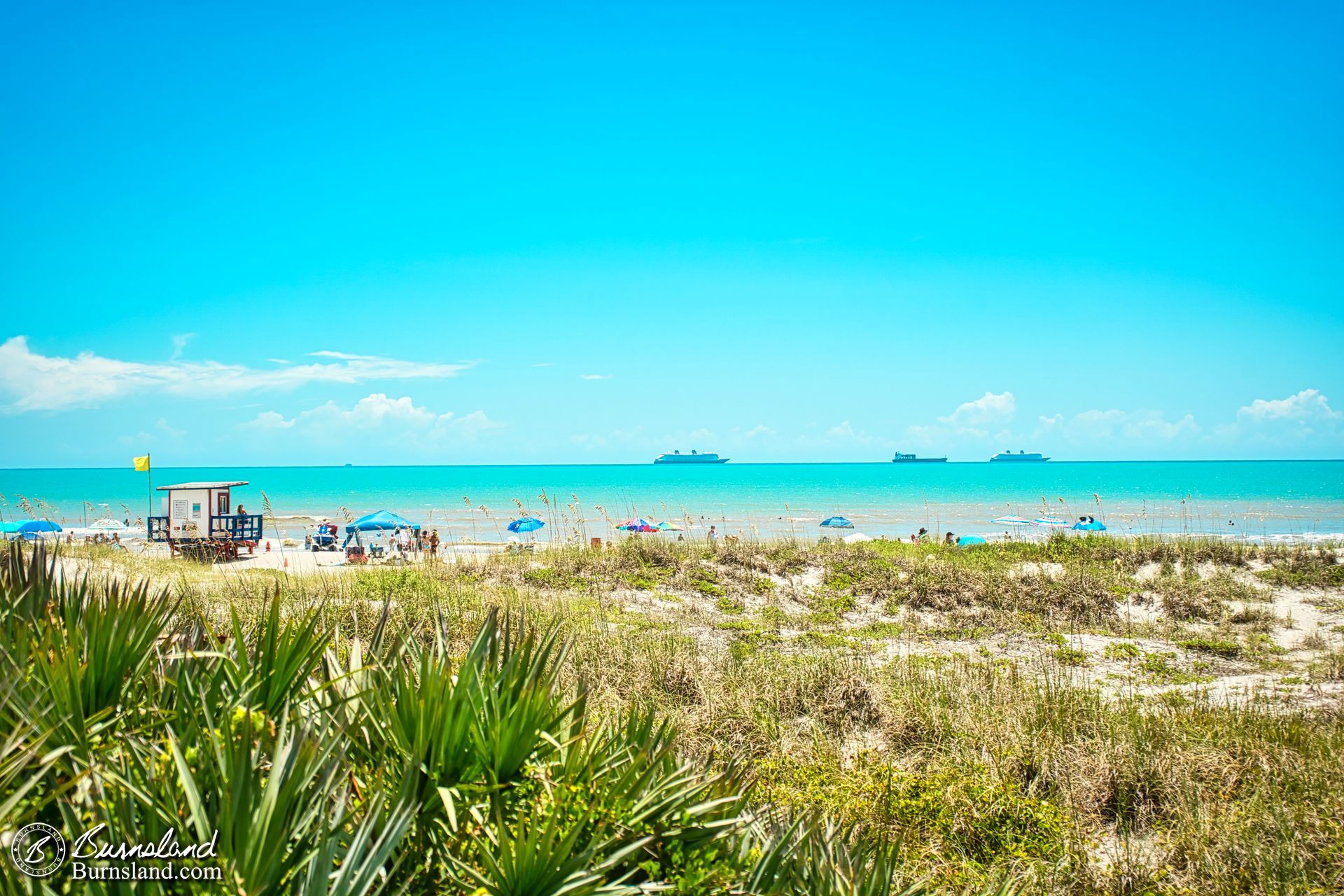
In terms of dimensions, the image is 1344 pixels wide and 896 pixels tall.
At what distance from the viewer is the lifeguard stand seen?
79.4ft

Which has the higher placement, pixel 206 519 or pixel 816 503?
pixel 206 519

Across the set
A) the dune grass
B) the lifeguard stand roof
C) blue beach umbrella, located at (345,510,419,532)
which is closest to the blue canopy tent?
blue beach umbrella, located at (345,510,419,532)

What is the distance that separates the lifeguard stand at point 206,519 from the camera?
24.2 meters

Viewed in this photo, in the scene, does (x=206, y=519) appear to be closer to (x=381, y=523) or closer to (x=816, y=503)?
(x=381, y=523)

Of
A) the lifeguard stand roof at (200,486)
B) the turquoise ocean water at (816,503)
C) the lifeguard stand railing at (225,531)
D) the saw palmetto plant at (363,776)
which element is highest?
the lifeguard stand roof at (200,486)

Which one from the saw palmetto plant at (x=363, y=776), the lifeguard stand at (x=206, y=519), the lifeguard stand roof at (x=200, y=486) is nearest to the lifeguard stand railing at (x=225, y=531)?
the lifeguard stand at (x=206, y=519)

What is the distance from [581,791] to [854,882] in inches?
40.5

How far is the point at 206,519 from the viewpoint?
25.1 metres

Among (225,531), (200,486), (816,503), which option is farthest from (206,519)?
(816,503)

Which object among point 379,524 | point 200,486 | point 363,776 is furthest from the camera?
point 379,524

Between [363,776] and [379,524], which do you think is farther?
[379,524]

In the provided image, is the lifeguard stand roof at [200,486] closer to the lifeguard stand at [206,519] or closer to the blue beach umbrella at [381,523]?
the lifeguard stand at [206,519]

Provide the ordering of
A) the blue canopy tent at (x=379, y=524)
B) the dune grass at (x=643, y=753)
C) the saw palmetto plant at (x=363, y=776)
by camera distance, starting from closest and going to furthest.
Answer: the saw palmetto plant at (x=363, y=776) → the dune grass at (x=643, y=753) → the blue canopy tent at (x=379, y=524)

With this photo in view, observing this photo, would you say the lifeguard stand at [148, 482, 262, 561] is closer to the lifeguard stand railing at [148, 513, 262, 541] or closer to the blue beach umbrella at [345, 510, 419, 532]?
the lifeguard stand railing at [148, 513, 262, 541]
